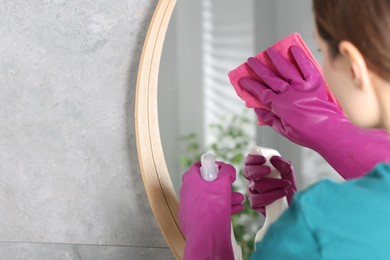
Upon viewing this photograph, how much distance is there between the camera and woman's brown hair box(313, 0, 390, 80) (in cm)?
42

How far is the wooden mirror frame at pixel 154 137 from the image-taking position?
844 millimetres

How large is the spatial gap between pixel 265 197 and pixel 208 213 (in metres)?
0.08

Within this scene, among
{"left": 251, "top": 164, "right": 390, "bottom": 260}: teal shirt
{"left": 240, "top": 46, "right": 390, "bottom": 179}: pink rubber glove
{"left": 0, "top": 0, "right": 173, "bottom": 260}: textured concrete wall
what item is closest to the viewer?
{"left": 251, "top": 164, "right": 390, "bottom": 260}: teal shirt

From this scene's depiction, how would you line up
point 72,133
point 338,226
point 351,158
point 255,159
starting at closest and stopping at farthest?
point 338,226 < point 351,158 < point 255,159 < point 72,133

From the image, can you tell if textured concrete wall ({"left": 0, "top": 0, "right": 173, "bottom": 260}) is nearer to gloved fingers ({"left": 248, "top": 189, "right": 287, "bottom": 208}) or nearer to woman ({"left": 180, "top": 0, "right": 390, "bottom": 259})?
gloved fingers ({"left": 248, "top": 189, "right": 287, "bottom": 208})

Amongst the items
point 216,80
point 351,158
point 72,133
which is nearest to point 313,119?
point 351,158

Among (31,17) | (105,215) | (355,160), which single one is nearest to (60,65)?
(31,17)

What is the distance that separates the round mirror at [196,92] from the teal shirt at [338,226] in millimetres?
376

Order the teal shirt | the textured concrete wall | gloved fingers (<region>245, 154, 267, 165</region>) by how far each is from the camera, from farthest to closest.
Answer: the textured concrete wall → gloved fingers (<region>245, 154, 267, 165</region>) → the teal shirt

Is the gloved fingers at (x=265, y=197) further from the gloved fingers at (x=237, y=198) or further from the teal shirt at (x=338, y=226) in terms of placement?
the teal shirt at (x=338, y=226)

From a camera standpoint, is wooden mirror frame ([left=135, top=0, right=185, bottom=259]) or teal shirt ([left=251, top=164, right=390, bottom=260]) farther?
wooden mirror frame ([left=135, top=0, right=185, bottom=259])

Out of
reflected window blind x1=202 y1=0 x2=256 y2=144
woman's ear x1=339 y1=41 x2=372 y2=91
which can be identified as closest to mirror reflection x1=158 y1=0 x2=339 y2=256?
reflected window blind x1=202 y1=0 x2=256 y2=144

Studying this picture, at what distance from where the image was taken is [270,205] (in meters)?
0.76

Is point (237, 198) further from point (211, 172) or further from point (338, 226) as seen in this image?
point (338, 226)
